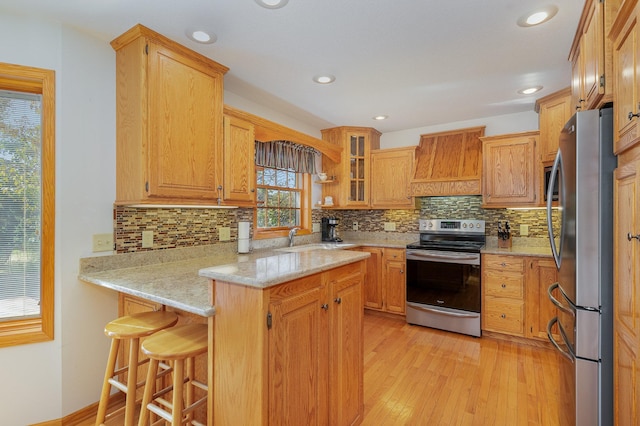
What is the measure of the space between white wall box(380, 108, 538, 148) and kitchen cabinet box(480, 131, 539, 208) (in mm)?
351

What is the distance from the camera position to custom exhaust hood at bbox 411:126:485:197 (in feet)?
11.8

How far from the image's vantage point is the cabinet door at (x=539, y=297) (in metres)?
2.94

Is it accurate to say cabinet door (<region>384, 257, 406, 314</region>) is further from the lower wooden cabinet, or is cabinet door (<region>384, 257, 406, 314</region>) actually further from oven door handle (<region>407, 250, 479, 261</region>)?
the lower wooden cabinet

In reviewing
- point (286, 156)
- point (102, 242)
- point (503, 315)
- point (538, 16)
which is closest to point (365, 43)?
point (538, 16)

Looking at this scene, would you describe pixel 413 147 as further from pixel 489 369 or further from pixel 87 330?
pixel 87 330

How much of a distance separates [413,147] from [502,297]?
204 cm

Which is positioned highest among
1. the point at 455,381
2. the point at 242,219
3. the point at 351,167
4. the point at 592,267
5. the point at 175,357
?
the point at 351,167

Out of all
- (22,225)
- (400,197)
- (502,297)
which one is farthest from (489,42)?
(22,225)

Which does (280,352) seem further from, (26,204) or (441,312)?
(441,312)

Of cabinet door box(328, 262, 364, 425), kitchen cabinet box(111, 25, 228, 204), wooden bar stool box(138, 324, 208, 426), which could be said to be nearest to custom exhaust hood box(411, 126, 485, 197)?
cabinet door box(328, 262, 364, 425)

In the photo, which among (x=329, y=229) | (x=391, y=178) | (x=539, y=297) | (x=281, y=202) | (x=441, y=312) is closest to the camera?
(x=539, y=297)

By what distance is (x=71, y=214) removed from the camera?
1907 mm

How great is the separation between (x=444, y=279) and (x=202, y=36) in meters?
3.21

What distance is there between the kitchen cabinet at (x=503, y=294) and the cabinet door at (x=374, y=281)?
1.17 m
